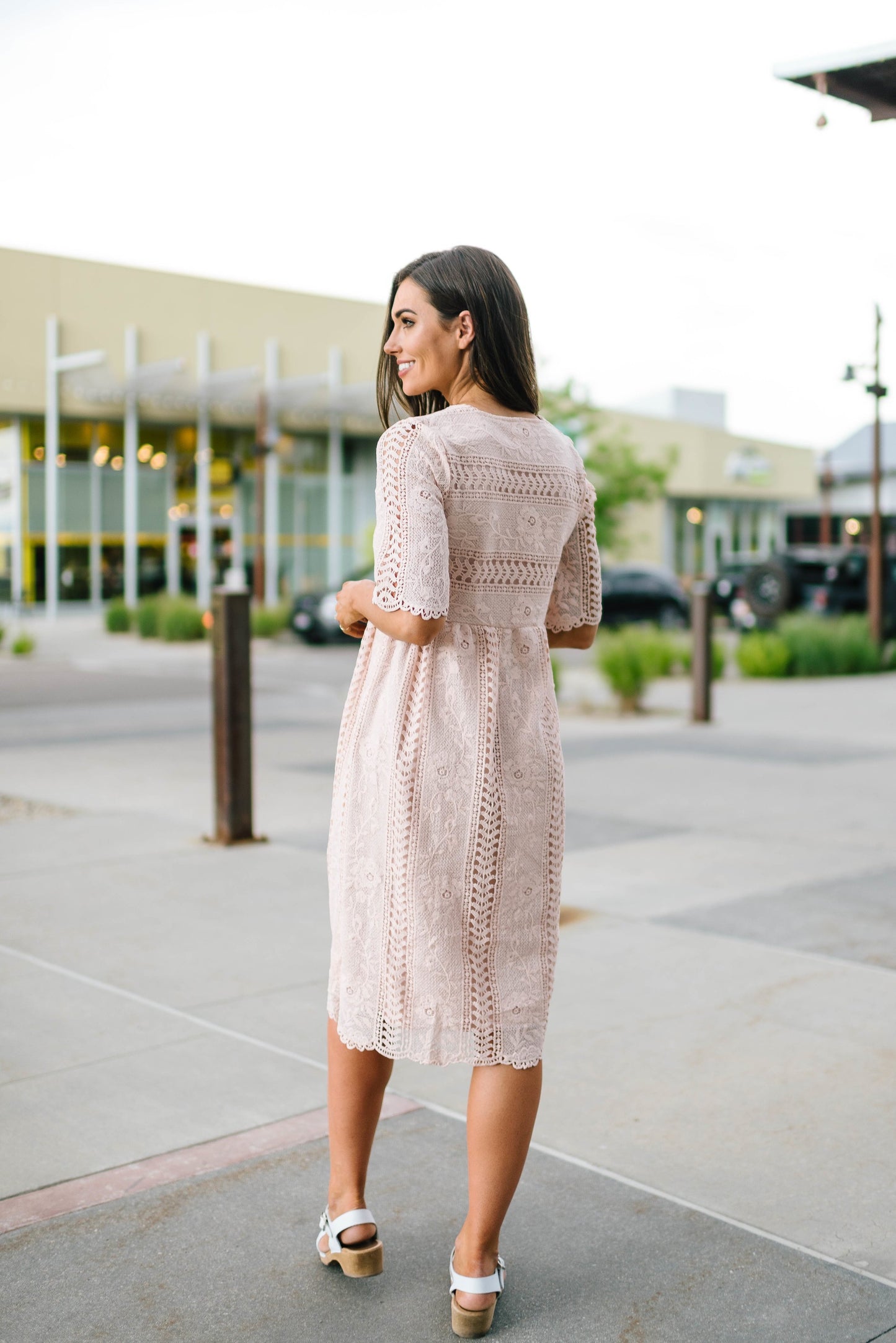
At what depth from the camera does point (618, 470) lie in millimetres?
41531

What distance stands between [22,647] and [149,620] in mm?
5159

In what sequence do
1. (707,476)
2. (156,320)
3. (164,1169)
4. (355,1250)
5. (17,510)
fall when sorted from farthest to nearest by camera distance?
(707,476) < (156,320) < (17,510) < (164,1169) < (355,1250)

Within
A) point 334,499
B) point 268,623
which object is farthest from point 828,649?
point 334,499

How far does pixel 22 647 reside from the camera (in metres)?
22.9

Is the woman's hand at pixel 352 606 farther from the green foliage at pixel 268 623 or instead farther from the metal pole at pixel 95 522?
the metal pole at pixel 95 522

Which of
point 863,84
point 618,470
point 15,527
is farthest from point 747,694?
point 618,470

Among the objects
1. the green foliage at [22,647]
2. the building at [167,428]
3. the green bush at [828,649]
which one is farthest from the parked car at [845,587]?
the green foliage at [22,647]

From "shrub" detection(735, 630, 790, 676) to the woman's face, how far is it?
1612 cm

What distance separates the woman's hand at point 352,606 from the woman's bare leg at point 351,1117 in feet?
2.52

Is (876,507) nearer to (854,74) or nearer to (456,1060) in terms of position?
(854,74)

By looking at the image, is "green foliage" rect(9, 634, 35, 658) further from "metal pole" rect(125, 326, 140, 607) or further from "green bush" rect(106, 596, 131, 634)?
"metal pole" rect(125, 326, 140, 607)

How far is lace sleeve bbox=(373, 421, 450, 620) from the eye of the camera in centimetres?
241

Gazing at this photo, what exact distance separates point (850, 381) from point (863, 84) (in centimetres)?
1691

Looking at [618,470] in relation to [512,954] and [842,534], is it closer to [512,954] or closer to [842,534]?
[842,534]
